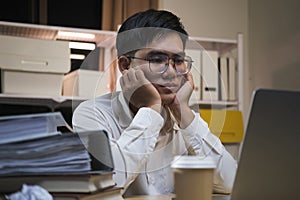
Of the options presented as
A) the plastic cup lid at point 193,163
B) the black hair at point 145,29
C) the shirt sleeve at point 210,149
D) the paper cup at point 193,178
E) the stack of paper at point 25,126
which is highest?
the black hair at point 145,29

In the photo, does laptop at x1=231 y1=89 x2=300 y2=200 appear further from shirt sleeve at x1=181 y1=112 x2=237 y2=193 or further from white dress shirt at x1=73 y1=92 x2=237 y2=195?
shirt sleeve at x1=181 y1=112 x2=237 y2=193

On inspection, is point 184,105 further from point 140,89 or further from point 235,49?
point 235,49

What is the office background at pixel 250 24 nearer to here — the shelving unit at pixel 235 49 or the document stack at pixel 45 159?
the shelving unit at pixel 235 49

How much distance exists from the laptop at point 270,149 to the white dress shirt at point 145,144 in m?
0.37

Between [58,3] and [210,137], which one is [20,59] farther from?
[210,137]

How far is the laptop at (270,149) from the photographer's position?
0.67 meters

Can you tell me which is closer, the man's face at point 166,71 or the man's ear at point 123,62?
the man's face at point 166,71

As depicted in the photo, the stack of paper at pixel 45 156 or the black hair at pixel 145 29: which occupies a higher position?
the black hair at pixel 145 29

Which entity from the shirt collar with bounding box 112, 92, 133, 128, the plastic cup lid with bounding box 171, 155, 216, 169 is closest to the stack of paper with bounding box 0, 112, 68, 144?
the plastic cup lid with bounding box 171, 155, 216, 169

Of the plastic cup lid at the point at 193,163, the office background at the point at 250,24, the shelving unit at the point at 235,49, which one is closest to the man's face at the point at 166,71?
the plastic cup lid at the point at 193,163

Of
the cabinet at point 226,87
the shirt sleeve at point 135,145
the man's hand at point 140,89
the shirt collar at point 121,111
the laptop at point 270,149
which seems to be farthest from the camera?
the cabinet at point 226,87

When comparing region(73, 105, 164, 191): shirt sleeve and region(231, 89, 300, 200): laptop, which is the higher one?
region(231, 89, 300, 200): laptop

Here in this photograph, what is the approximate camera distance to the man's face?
1257 mm

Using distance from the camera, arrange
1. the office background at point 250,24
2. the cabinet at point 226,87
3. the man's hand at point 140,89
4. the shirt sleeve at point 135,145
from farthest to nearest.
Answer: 1. the office background at point 250,24
2. the cabinet at point 226,87
3. the man's hand at point 140,89
4. the shirt sleeve at point 135,145
